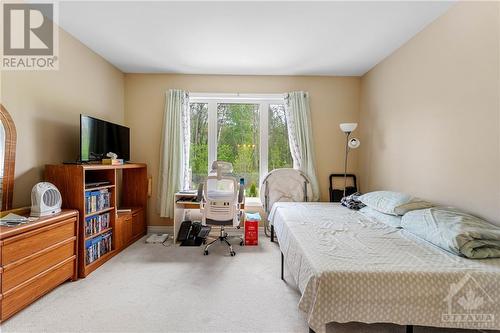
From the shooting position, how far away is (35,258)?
190 cm

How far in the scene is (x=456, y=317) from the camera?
125cm

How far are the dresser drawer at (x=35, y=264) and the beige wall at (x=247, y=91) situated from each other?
1740 mm

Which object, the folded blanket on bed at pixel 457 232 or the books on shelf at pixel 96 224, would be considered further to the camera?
the books on shelf at pixel 96 224

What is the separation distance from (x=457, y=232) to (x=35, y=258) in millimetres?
3074

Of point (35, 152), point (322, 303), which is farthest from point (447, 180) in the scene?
point (35, 152)

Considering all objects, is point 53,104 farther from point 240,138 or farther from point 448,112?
point 448,112

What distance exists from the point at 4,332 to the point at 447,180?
12.0ft

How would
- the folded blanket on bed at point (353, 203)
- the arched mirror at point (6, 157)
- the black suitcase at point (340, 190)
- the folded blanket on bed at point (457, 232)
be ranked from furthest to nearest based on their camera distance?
the black suitcase at point (340, 190)
the folded blanket on bed at point (353, 203)
the arched mirror at point (6, 157)
the folded blanket on bed at point (457, 232)

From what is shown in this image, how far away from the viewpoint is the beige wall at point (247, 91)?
3.91 metres

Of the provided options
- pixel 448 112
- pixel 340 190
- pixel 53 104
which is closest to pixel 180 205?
pixel 53 104

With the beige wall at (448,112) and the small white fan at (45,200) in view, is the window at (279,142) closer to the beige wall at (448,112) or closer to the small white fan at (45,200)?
the beige wall at (448,112)

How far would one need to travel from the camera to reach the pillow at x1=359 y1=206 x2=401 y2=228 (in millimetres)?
2277
